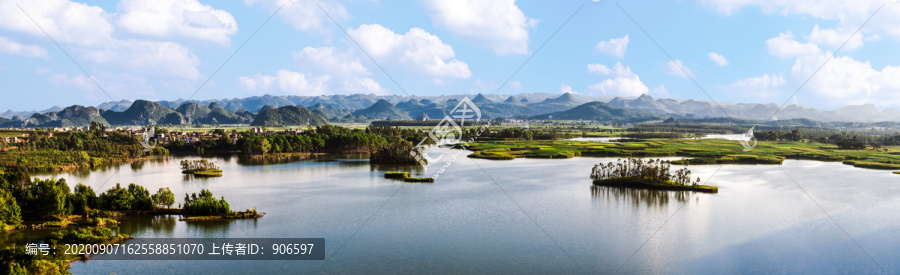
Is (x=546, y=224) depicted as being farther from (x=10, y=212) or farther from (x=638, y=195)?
(x=10, y=212)

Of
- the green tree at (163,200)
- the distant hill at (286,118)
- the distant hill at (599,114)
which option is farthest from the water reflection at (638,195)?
the distant hill at (599,114)

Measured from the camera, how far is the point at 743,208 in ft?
63.6

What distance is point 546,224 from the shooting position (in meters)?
16.8

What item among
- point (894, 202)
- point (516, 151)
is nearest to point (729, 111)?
point (516, 151)

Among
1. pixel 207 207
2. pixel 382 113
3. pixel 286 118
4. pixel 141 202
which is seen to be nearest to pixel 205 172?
pixel 141 202

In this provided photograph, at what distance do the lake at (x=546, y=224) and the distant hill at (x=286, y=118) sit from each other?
94768mm

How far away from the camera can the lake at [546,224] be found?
1290 cm

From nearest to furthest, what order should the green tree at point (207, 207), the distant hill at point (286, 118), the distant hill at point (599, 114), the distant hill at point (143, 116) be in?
the green tree at point (207, 207)
the distant hill at point (286, 118)
the distant hill at point (143, 116)
the distant hill at point (599, 114)

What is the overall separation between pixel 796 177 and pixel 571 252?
19759 mm

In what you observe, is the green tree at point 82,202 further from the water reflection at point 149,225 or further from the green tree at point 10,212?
the green tree at point 10,212

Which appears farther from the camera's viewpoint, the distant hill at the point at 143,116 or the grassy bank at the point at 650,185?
the distant hill at the point at 143,116

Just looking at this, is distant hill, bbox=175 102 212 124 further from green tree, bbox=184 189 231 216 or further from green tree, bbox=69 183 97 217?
green tree, bbox=184 189 231 216

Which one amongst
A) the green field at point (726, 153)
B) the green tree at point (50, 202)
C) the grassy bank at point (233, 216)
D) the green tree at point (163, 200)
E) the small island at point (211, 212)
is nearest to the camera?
the green tree at point (50, 202)

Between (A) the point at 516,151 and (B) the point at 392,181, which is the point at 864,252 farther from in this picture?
(A) the point at 516,151
